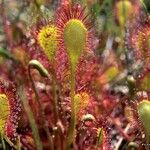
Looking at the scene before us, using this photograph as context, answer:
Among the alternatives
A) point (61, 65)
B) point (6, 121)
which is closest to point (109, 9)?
point (61, 65)

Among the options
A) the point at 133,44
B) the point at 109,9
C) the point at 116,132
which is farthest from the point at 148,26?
the point at 109,9

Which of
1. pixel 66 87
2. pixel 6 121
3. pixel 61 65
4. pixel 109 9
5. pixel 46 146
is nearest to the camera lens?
pixel 6 121

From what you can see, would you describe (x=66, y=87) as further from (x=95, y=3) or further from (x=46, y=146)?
(x=95, y=3)

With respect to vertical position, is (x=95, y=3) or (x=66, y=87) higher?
(x=95, y=3)

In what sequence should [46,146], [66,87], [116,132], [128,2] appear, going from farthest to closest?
1. [128,2]
2. [116,132]
3. [46,146]
4. [66,87]

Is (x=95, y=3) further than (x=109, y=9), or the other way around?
(x=109, y=9)

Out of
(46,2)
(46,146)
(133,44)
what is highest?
(46,2)
